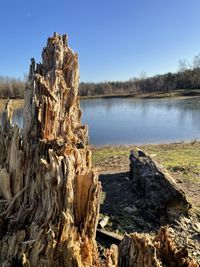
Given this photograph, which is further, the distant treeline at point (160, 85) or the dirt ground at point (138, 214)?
the distant treeline at point (160, 85)

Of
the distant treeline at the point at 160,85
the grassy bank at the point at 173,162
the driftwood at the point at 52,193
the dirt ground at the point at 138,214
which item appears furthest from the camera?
the distant treeline at the point at 160,85

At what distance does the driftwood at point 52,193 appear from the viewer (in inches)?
119

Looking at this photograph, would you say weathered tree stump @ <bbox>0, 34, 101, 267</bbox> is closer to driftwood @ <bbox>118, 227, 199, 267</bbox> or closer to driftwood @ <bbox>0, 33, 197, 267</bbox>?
driftwood @ <bbox>0, 33, 197, 267</bbox>

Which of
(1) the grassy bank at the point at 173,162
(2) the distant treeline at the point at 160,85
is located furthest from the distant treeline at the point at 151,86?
(1) the grassy bank at the point at 173,162

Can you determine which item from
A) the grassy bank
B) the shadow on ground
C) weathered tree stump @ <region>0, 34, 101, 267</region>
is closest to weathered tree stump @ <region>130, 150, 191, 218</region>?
the shadow on ground

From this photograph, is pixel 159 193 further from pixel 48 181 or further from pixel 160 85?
pixel 160 85

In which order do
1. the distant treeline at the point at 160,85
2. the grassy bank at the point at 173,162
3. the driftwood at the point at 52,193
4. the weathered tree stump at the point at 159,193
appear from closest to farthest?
the driftwood at the point at 52,193 → the weathered tree stump at the point at 159,193 → the grassy bank at the point at 173,162 → the distant treeline at the point at 160,85

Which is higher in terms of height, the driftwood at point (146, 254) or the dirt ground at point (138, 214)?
the driftwood at point (146, 254)

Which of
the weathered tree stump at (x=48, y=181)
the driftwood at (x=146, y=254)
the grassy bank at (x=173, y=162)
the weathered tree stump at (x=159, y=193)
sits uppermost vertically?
the weathered tree stump at (x=48, y=181)

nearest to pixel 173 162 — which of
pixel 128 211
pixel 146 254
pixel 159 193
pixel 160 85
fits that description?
pixel 159 193

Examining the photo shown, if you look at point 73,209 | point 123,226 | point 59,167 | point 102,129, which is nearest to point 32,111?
point 59,167

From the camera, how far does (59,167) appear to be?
3.12m

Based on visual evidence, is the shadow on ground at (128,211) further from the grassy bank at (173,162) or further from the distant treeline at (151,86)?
the distant treeline at (151,86)

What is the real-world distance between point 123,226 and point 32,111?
144 inches
